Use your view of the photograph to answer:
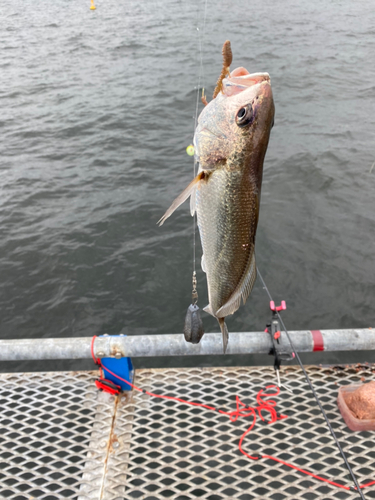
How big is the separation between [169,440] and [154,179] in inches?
271

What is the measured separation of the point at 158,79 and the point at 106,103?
274cm

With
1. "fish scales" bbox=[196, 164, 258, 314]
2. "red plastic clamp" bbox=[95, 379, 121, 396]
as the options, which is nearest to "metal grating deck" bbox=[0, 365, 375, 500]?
"red plastic clamp" bbox=[95, 379, 121, 396]

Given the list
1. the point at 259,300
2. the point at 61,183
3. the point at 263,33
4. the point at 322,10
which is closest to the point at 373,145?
the point at 259,300

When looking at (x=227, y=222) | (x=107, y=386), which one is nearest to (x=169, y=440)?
(x=107, y=386)

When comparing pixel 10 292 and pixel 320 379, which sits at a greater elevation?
pixel 320 379

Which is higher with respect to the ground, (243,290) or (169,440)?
(243,290)

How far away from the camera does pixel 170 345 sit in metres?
3.38

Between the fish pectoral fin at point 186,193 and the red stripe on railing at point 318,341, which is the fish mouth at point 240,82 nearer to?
the fish pectoral fin at point 186,193

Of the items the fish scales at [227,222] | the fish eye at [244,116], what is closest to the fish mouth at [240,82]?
the fish eye at [244,116]

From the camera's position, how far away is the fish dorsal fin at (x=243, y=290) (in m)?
2.21

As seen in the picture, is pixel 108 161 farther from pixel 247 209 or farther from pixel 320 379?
pixel 247 209

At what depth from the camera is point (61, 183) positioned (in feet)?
30.5

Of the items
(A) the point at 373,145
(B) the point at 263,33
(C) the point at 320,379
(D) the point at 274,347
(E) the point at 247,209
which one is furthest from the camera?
(B) the point at 263,33

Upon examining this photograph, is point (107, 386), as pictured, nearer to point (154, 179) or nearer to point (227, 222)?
point (227, 222)
